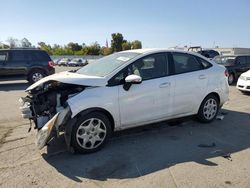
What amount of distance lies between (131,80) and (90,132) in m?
1.10

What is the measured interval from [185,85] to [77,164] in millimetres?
2742

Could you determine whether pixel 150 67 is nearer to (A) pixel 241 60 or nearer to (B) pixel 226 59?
(B) pixel 226 59

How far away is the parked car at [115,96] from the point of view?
4480 millimetres

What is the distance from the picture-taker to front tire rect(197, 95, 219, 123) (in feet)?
20.3

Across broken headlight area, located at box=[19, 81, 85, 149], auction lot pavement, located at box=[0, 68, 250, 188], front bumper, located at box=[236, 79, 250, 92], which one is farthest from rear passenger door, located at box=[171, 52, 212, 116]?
front bumper, located at box=[236, 79, 250, 92]

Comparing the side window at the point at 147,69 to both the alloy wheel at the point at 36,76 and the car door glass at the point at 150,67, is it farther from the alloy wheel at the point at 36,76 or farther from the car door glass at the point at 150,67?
the alloy wheel at the point at 36,76

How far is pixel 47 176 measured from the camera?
3.84 meters

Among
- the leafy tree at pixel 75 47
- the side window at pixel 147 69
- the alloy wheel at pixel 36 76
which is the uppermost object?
the leafy tree at pixel 75 47

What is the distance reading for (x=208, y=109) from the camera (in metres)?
6.29

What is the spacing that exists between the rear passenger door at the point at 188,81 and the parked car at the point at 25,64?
9633 mm

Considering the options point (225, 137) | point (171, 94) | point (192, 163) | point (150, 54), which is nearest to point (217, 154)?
point (192, 163)

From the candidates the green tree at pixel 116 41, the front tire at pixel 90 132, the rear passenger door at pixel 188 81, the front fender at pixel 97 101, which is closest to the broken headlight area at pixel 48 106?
the front fender at pixel 97 101

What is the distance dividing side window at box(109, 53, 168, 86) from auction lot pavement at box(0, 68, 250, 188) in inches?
46.0

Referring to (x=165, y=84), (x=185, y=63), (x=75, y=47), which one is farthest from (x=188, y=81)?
(x=75, y=47)
